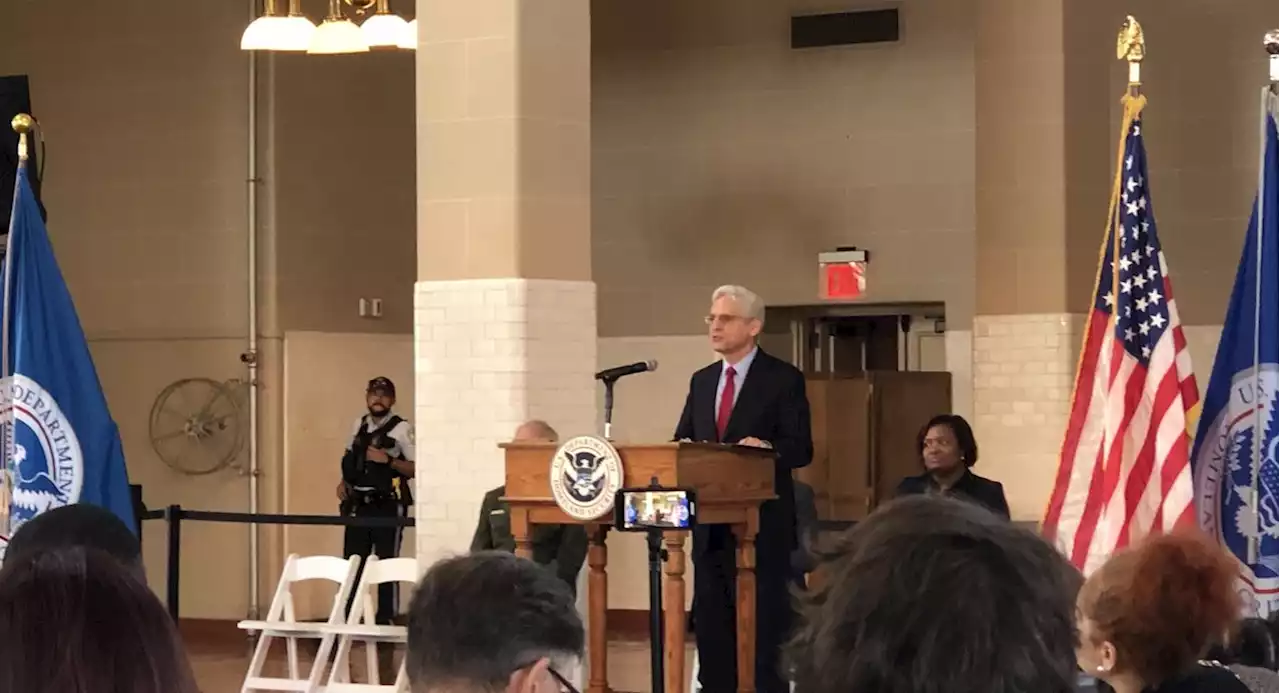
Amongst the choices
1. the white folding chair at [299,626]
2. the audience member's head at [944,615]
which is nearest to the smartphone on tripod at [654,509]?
the white folding chair at [299,626]

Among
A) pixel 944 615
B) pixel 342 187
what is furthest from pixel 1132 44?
pixel 342 187

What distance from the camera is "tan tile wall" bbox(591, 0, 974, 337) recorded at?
1116cm

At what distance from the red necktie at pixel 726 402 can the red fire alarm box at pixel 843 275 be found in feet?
15.3

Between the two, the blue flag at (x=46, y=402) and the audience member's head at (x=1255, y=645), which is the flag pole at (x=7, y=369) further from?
the audience member's head at (x=1255, y=645)

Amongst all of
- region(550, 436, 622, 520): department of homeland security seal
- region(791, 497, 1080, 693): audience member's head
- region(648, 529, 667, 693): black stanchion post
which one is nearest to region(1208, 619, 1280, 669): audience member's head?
region(791, 497, 1080, 693): audience member's head

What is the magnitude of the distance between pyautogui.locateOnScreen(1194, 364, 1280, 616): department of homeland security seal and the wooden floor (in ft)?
10.9

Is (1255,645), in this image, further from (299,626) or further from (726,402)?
(299,626)

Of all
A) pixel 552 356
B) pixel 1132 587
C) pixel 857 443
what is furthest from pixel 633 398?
pixel 1132 587

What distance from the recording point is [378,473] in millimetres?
11141

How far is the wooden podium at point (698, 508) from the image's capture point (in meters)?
6.19

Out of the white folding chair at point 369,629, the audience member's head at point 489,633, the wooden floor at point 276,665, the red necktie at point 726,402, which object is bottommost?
the wooden floor at point 276,665

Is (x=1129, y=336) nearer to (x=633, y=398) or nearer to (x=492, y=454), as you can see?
(x=492, y=454)

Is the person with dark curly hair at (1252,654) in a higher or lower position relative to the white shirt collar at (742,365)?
lower

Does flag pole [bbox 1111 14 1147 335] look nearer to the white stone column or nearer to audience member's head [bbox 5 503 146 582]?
the white stone column
